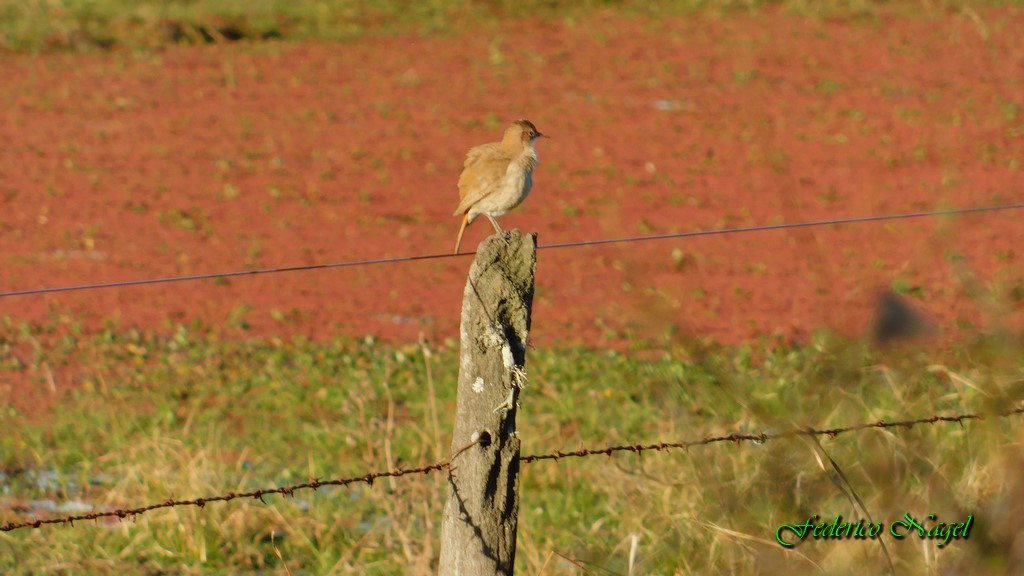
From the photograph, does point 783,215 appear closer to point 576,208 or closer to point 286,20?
point 576,208

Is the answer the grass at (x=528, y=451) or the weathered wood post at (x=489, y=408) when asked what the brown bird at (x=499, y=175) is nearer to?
the grass at (x=528, y=451)

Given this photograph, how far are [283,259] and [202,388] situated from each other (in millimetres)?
3039

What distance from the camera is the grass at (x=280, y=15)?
20.4 meters

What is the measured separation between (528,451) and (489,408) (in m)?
3.63

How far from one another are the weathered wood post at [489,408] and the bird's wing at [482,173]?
5.69ft

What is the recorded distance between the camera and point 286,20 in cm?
2181

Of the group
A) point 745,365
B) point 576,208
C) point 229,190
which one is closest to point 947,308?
point 745,365

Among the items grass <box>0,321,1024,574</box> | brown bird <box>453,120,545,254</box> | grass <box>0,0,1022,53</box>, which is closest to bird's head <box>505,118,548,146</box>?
brown bird <box>453,120,545,254</box>

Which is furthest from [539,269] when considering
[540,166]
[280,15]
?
[280,15]

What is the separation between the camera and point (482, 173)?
5.35 m

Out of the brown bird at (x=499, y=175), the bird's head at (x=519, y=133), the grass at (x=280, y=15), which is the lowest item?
the brown bird at (x=499, y=175)

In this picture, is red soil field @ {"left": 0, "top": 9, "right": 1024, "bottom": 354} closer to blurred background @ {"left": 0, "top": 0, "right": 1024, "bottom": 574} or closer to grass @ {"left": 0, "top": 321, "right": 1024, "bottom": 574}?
blurred background @ {"left": 0, "top": 0, "right": 1024, "bottom": 574}

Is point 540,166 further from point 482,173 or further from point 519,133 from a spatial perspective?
point 482,173

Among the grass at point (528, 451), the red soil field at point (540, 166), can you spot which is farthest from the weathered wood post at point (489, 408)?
the red soil field at point (540, 166)
